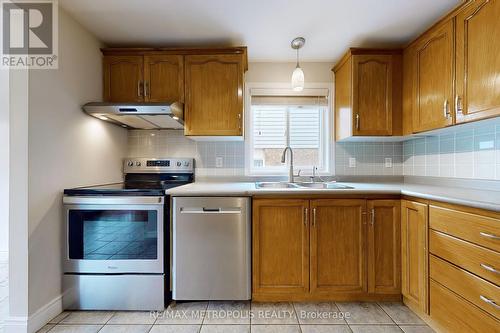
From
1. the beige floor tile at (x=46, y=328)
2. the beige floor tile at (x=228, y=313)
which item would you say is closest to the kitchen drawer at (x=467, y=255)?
the beige floor tile at (x=228, y=313)

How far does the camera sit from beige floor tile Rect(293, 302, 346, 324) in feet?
5.66

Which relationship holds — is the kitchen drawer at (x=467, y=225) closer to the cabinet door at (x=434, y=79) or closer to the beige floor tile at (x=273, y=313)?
the cabinet door at (x=434, y=79)

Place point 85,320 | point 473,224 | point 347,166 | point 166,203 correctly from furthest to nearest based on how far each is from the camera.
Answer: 1. point 347,166
2. point 166,203
3. point 85,320
4. point 473,224

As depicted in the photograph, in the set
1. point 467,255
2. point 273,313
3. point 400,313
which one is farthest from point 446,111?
point 273,313

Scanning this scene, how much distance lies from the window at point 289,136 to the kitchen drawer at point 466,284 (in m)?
1.33

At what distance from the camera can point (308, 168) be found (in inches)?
106

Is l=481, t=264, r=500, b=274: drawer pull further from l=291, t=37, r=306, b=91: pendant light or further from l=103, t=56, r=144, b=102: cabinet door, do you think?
l=103, t=56, r=144, b=102: cabinet door

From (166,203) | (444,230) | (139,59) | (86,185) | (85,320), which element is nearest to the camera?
(444,230)

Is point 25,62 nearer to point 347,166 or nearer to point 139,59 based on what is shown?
point 139,59

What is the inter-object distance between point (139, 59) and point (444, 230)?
8.69 feet

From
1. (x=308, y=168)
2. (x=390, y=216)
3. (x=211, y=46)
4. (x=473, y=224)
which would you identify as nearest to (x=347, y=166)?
(x=308, y=168)

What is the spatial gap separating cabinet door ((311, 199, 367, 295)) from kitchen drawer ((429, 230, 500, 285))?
464 millimetres

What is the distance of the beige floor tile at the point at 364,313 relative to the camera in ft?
5.64

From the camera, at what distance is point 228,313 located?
1.82m
